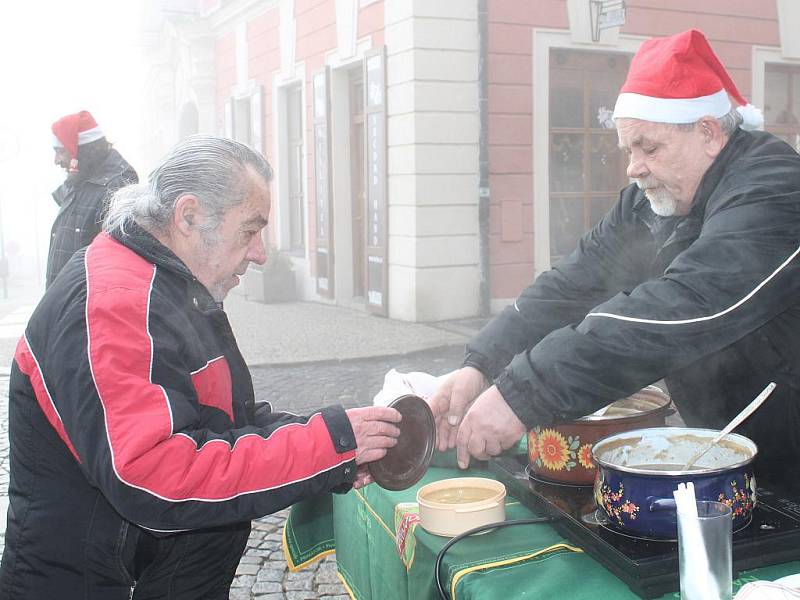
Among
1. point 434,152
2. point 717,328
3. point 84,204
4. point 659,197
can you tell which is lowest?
point 717,328

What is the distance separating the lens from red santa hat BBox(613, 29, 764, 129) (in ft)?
6.95

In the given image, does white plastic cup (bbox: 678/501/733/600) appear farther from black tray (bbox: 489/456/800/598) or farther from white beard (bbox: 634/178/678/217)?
white beard (bbox: 634/178/678/217)

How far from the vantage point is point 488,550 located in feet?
5.41

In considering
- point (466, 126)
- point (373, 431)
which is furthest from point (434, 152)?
point (373, 431)

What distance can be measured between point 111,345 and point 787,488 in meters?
1.48

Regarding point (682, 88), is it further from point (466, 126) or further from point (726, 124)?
point (466, 126)

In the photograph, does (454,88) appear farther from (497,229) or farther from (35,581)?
(35,581)

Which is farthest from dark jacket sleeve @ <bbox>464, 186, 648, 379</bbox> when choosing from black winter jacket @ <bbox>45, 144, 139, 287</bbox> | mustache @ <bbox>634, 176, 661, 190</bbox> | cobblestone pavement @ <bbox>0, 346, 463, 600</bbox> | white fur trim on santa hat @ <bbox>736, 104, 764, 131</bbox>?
black winter jacket @ <bbox>45, 144, 139, 287</bbox>

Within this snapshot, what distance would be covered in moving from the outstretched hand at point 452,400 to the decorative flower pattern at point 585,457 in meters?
0.42

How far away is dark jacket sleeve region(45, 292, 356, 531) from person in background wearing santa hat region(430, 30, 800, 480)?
45 cm

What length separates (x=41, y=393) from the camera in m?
1.66

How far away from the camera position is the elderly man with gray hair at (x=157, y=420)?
1496 millimetres

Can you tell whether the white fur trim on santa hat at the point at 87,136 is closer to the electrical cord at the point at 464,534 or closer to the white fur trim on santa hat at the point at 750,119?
the white fur trim on santa hat at the point at 750,119

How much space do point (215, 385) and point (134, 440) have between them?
0.34 metres
